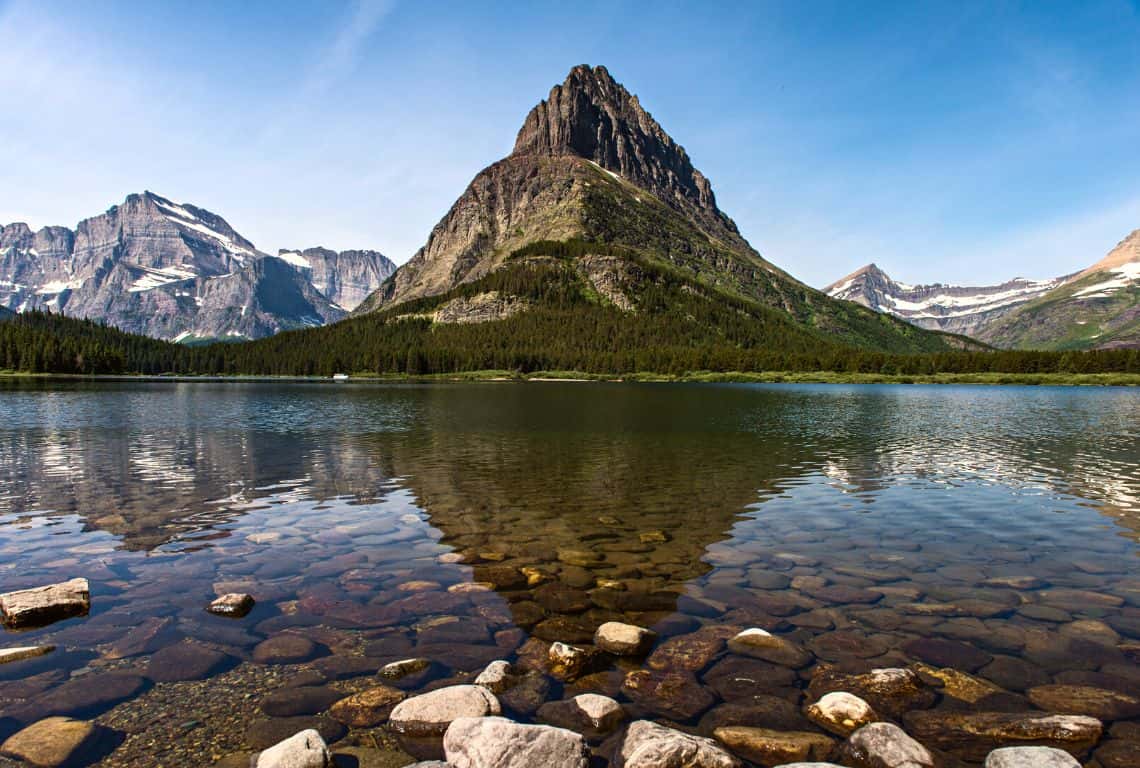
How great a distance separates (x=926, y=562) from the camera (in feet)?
70.1

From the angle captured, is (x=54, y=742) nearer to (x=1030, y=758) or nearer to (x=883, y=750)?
(x=883, y=750)

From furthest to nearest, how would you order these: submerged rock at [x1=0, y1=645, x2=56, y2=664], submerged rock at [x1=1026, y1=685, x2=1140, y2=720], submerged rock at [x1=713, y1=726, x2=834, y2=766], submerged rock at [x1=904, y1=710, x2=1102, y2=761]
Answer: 1. submerged rock at [x1=0, y1=645, x2=56, y2=664]
2. submerged rock at [x1=1026, y1=685, x2=1140, y2=720]
3. submerged rock at [x1=904, y1=710, x2=1102, y2=761]
4. submerged rock at [x1=713, y1=726, x2=834, y2=766]

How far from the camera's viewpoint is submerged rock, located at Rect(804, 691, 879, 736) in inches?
431

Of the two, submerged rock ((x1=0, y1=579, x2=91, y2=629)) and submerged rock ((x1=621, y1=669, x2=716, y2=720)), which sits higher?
submerged rock ((x1=0, y1=579, x2=91, y2=629))

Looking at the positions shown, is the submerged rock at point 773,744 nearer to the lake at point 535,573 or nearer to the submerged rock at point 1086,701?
the lake at point 535,573

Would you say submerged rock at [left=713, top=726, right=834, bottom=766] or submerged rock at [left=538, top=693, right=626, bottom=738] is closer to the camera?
submerged rock at [left=713, top=726, right=834, bottom=766]

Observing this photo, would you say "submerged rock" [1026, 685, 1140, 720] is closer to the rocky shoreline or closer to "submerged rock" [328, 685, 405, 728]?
the rocky shoreline

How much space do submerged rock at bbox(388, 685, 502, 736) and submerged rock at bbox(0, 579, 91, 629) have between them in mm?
10974

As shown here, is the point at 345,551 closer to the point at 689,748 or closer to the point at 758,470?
the point at 689,748

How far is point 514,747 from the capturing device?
31.2ft

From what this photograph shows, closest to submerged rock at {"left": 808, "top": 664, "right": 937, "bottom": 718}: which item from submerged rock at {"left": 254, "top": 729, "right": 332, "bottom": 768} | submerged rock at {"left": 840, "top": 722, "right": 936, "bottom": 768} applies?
submerged rock at {"left": 840, "top": 722, "right": 936, "bottom": 768}

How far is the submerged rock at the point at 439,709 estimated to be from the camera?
428 inches

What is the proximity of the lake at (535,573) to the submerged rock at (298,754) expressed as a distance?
0.97 meters

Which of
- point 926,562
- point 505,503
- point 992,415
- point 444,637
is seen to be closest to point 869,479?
point 926,562
